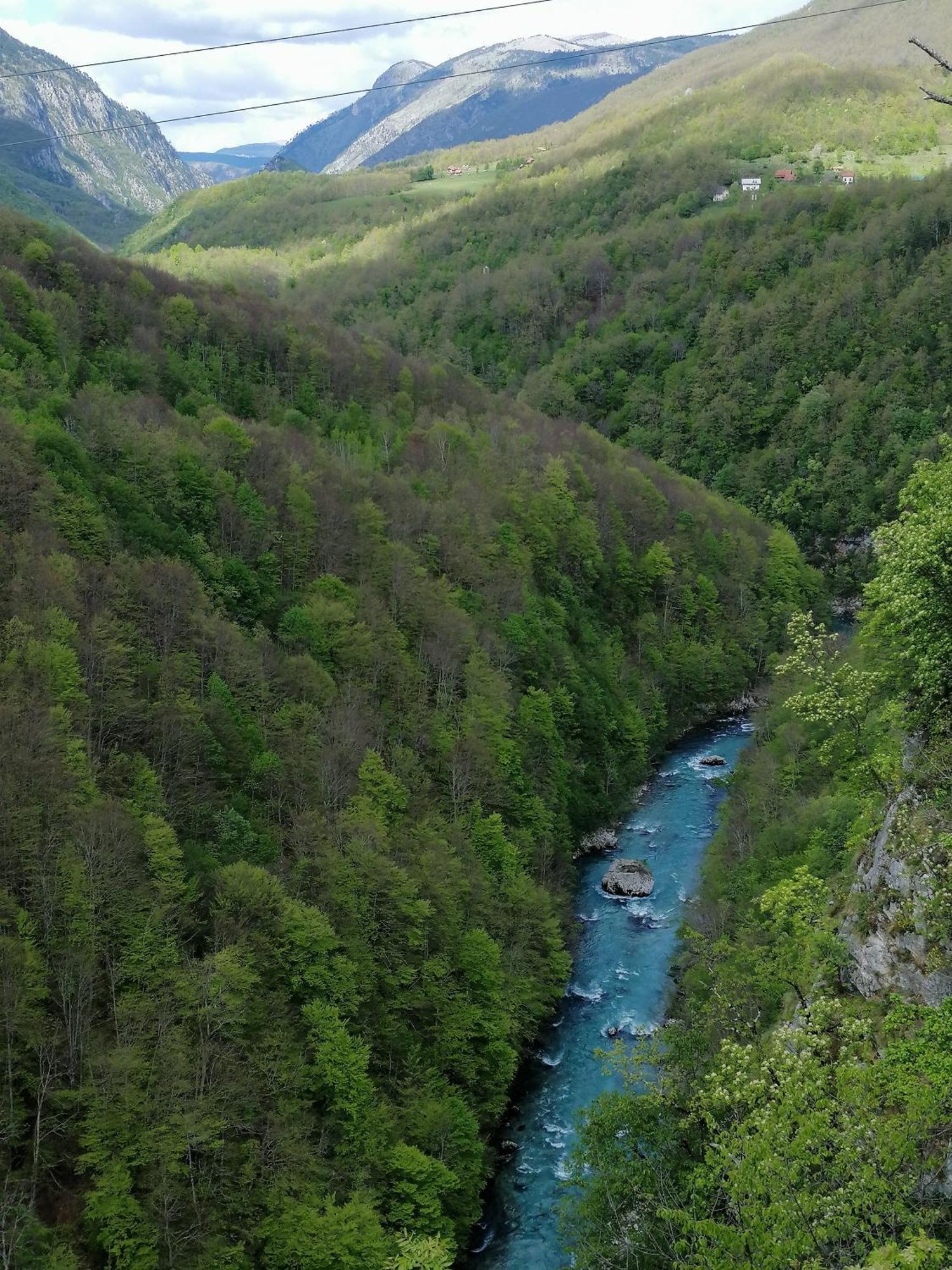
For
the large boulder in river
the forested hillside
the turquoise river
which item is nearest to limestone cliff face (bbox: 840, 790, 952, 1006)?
the turquoise river

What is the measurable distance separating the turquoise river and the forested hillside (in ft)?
4.36

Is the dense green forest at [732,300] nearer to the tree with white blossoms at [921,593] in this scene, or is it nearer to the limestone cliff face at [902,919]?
the tree with white blossoms at [921,593]

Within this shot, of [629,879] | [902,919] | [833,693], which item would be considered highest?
[833,693]

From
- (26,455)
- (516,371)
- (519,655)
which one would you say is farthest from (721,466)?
(26,455)

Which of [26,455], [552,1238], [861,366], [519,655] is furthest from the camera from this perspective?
[861,366]

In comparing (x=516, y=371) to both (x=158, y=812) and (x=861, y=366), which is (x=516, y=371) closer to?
(x=861, y=366)

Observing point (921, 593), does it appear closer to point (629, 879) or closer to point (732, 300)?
point (629, 879)

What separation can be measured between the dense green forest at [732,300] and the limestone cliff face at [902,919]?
8582 centimetres

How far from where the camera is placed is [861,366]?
114 metres

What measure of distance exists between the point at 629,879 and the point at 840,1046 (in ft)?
105

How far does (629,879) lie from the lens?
53.0 meters

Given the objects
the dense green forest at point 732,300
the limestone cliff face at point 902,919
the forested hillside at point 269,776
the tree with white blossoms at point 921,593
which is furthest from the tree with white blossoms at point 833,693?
the dense green forest at point 732,300

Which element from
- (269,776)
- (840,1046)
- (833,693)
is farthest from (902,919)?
(269,776)

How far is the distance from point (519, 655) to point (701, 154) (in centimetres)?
15696
